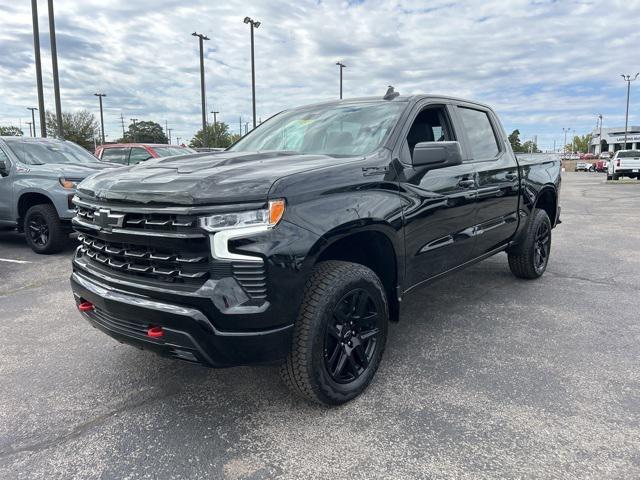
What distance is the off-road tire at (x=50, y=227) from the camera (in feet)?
22.4

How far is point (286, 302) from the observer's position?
237 cm

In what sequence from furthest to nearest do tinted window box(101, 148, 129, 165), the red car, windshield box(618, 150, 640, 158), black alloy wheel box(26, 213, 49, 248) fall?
1. windshield box(618, 150, 640, 158)
2. tinted window box(101, 148, 129, 165)
3. the red car
4. black alloy wheel box(26, 213, 49, 248)

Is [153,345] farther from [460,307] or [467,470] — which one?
[460,307]

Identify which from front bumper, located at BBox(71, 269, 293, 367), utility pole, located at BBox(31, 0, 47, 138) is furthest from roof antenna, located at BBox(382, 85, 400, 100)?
utility pole, located at BBox(31, 0, 47, 138)

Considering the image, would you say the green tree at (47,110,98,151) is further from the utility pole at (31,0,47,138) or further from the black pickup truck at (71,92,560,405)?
the black pickup truck at (71,92,560,405)

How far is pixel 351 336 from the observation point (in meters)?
2.79

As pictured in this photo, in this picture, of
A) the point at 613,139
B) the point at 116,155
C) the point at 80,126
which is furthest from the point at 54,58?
the point at 613,139

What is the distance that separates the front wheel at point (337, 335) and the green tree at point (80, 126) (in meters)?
54.7

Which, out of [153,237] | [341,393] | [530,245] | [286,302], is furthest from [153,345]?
[530,245]

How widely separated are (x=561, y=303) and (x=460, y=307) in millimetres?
969

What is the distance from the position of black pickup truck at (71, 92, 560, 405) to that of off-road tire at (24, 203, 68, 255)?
4.36 m

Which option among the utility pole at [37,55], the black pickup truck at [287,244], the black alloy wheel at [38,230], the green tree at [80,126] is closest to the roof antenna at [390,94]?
the black pickup truck at [287,244]

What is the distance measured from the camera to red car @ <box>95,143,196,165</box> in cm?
1173

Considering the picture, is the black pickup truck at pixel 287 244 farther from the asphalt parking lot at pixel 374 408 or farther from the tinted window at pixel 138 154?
the tinted window at pixel 138 154
